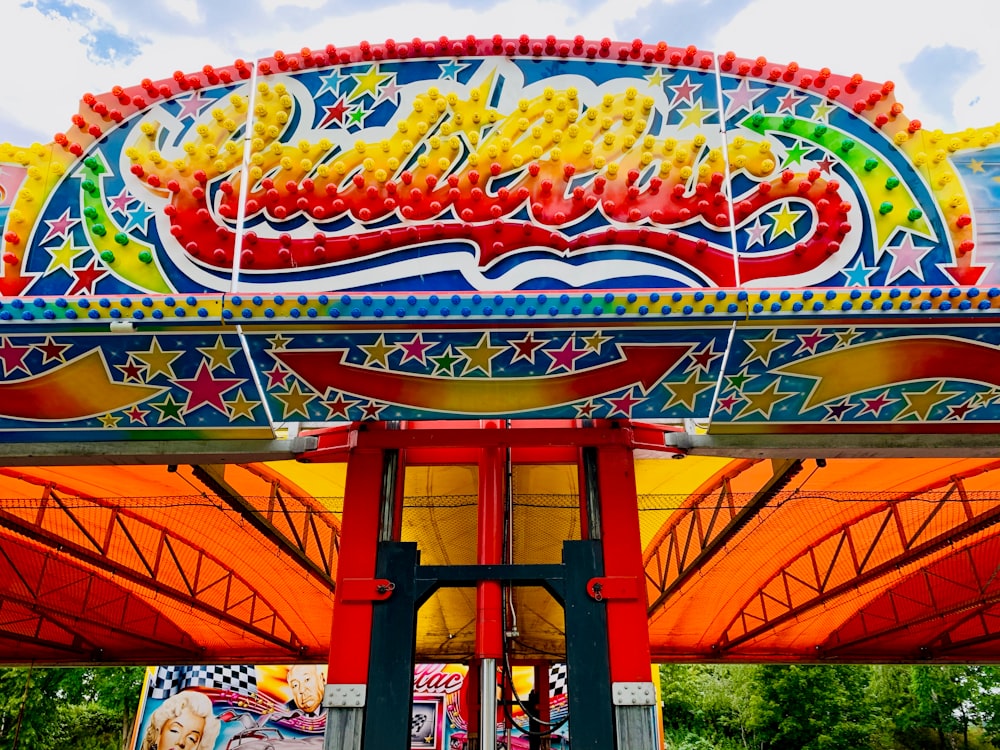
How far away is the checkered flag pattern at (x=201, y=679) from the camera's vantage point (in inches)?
543

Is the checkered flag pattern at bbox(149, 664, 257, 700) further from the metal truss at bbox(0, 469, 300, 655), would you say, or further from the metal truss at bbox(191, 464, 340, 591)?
the metal truss at bbox(191, 464, 340, 591)

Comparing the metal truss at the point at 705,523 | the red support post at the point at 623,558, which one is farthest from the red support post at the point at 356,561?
the metal truss at the point at 705,523

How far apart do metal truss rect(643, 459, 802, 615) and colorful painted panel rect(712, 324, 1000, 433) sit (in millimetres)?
741

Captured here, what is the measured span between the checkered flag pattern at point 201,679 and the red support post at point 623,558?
39.9 feet

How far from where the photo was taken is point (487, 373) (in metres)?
3.64

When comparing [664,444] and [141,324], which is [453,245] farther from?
[664,444]

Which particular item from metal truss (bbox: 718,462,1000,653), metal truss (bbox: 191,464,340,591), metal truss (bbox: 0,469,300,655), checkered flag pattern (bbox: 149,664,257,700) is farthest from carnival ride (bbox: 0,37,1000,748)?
checkered flag pattern (bbox: 149,664,257,700)

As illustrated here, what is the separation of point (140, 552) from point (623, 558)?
17.6ft

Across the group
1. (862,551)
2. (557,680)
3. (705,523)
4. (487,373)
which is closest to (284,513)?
(487,373)

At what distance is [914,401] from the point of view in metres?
3.85

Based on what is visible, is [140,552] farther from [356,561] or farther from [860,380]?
[860,380]

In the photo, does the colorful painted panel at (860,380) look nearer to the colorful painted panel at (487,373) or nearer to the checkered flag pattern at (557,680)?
the colorful painted panel at (487,373)

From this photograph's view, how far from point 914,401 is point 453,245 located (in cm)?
263

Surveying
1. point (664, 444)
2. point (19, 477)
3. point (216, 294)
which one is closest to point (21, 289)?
point (216, 294)
